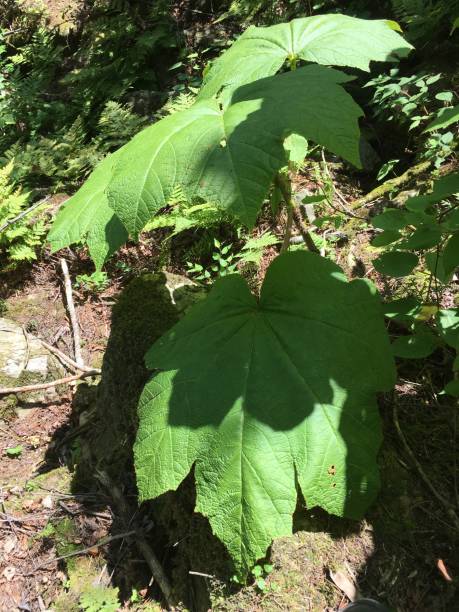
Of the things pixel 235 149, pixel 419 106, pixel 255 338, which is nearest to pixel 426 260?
pixel 255 338

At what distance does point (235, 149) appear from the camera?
1.33 metres

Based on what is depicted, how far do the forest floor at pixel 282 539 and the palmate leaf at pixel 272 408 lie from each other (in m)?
0.36

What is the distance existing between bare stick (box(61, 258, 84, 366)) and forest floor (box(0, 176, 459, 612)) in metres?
0.10

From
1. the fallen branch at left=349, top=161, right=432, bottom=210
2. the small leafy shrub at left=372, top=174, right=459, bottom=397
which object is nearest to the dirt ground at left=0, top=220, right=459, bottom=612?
the small leafy shrub at left=372, top=174, right=459, bottom=397

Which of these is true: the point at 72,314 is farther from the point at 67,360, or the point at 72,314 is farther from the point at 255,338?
the point at 255,338

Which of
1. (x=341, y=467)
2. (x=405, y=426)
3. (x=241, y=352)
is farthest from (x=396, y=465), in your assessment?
(x=241, y=352)

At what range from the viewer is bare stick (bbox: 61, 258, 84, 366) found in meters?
Result: 4.06

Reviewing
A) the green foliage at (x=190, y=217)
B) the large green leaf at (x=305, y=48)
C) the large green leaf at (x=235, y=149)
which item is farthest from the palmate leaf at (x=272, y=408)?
the green foliage at (x=190, y=217)

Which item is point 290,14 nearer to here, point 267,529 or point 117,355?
point 117,355

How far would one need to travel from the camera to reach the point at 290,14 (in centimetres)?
521

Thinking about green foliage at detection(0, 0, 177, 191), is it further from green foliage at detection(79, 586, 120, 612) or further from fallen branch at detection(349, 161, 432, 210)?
green foliage at detection(79, 586, 120, 612)

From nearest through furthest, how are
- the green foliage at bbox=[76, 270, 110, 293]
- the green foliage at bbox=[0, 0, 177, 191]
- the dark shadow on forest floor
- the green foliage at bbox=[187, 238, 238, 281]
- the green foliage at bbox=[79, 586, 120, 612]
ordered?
the dark shadow on forest floor < the green foliage at bbox=[79, 586, 120, 612] < the green foliage at bbox=[187, 238, 238, 281] < the green foliage at bbox=[76, 270, 110, 293] < the green foliage at bbox=[0, 0, 177, 191]

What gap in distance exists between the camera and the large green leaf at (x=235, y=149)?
1294 millimetres

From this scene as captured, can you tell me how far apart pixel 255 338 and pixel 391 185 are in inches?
93.0
